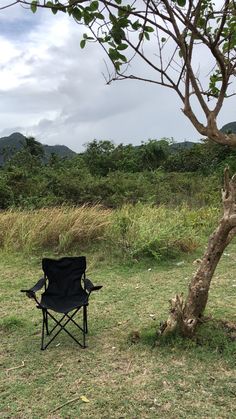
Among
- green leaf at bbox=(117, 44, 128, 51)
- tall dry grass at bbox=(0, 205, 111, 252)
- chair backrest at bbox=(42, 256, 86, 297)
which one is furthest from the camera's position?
tall dry grass at bbox=(0, 205, 111, 252)

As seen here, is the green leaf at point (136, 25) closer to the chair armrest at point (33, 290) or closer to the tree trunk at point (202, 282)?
the tree trunk at point (202, 282)

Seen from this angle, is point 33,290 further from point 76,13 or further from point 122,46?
point 76,13

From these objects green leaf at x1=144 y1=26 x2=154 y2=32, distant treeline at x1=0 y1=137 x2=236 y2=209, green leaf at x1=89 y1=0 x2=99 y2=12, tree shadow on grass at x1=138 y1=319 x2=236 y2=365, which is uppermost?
green leaf at x1=89 y1=0 x2=99 y2=12

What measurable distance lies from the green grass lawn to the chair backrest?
1.33ft

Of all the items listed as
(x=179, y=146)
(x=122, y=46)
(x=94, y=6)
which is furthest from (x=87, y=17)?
(x=179, y=146)

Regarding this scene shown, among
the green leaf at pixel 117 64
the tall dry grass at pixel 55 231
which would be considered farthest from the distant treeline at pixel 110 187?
the green leaf at pixel 117 64

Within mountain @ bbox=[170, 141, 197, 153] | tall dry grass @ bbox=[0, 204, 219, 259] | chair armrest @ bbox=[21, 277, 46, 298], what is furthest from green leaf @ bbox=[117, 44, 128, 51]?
mountain @ bbox=[170, 141, 197, 153]

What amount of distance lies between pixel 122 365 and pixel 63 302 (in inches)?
34.9

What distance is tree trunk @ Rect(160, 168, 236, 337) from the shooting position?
347cm

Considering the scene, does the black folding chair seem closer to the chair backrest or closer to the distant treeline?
the chair backrest

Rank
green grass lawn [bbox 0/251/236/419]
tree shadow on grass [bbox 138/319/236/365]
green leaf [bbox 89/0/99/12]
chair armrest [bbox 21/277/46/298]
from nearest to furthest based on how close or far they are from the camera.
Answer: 1. green leaf [bbox 89/0/99/12]
2. green grass lawn [bbox 0/251/236/419]
3. tree shadow on grass [bbox 138/319/236/365]
4. chair armrest [bbox 21/277/46/298]

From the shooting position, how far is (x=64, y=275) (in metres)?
4.21

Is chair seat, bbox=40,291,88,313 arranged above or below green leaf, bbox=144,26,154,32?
below

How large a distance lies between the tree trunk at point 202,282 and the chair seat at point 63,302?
782mm
